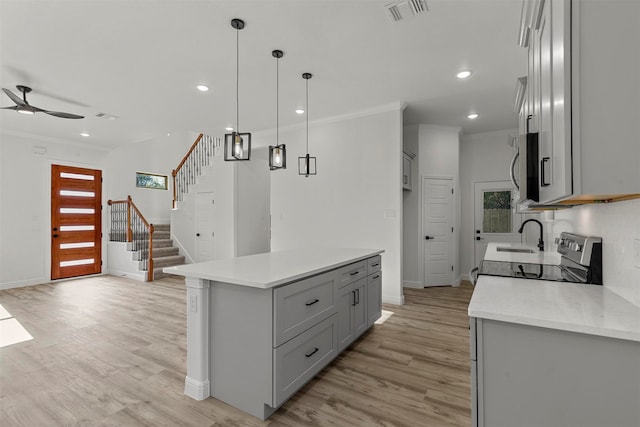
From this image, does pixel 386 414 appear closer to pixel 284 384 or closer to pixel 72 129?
pixel 284 384

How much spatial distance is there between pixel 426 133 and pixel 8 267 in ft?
26.8

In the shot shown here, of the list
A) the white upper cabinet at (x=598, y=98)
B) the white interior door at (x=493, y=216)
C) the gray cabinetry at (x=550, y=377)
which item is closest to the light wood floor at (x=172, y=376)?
the gray cabinetry at (x=550, y=377)

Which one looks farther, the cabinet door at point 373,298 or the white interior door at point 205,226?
the white interior door at point 205,226

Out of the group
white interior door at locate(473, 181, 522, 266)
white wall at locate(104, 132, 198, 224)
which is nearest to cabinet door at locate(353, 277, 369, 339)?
white interior door at locate(473, 181, 522, 266)

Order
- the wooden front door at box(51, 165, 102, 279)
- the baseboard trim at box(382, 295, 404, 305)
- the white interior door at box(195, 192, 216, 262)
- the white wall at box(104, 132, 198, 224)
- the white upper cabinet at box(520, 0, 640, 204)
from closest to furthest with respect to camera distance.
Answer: the white upper cabinet at box(520, 0, 640, 204) < the baseboard trim at box(382, 295, 404, 305) < the wooden front door at box(51, 165, 102, 279) < the white interior door at box(195, 192, 216, 262) < the white wall at box(104, 132, 198, 224)

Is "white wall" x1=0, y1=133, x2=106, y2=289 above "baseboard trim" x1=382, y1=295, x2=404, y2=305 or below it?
above

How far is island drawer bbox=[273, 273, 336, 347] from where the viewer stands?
195cm

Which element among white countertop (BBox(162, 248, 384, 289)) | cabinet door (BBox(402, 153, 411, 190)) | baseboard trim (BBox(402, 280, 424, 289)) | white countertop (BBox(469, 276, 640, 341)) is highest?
cabinet door (BBox(402, 153, 411, 190))

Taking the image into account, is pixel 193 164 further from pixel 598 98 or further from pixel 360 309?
pixel 598 98

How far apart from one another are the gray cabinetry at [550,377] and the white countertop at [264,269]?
1167mm

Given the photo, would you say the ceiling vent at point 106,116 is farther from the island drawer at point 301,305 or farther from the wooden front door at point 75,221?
the island drawer at point 301,305

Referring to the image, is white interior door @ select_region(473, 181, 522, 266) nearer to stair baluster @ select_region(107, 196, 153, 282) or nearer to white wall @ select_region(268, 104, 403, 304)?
white wall @ select_region(268, 104, 403, 304)

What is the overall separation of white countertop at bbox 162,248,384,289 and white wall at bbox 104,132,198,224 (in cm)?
727

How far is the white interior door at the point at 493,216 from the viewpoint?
593cm
